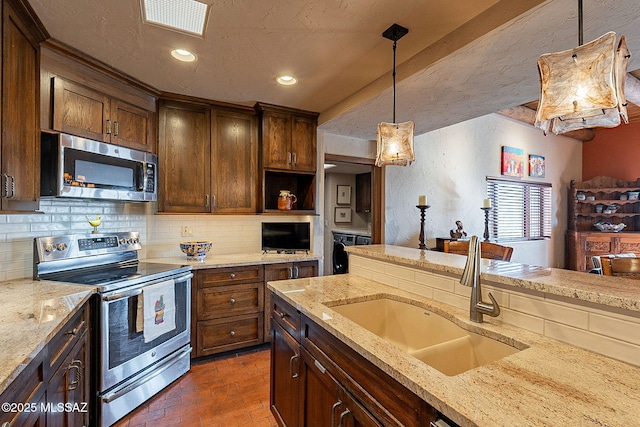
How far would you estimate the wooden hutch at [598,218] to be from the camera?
5.32 metres

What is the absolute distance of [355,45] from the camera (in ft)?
6.50

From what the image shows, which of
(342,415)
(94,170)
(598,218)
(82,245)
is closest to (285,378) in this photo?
(342,415)

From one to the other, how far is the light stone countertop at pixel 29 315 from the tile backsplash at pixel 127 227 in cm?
21

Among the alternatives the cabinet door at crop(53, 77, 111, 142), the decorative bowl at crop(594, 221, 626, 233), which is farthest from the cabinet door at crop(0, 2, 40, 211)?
the decorative bowl at crop(594, 221, 626, 233)

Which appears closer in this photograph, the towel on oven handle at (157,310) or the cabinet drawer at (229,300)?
the towel on oven handle at (157,310)

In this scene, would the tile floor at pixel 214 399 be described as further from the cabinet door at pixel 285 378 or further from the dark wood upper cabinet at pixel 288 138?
the dark wood upper cabinet at pixel 288 138

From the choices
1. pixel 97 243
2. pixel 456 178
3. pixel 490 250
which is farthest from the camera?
pixel 456 178

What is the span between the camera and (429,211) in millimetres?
4379

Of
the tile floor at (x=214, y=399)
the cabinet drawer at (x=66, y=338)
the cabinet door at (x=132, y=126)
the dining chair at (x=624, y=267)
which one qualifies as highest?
the cabinet door at (x=132, y=126)

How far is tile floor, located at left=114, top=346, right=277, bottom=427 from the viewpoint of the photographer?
199cm

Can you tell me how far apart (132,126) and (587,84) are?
2.90m

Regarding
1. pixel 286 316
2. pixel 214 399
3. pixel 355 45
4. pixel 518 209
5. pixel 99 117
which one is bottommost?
pixel 214 399

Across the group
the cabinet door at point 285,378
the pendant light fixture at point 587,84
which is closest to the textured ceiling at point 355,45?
the pendant light fixture at point 587,84

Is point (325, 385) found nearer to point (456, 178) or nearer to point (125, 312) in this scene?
point (125, 312)
